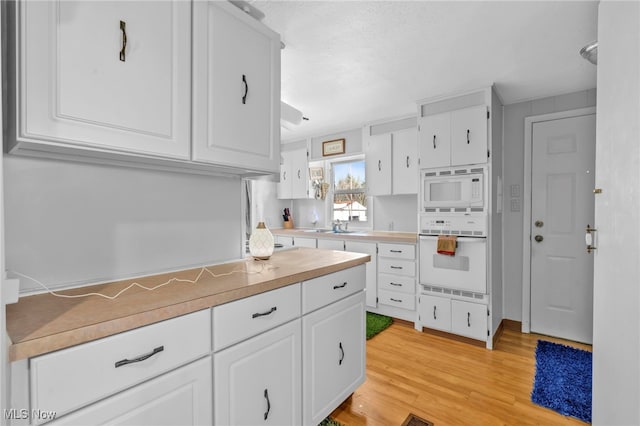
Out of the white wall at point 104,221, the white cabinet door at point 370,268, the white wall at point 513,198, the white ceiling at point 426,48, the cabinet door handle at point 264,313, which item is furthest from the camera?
the white cabinet door at point 370,268

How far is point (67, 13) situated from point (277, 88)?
0.92 meters

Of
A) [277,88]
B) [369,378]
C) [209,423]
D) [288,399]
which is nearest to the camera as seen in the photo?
[209,423]

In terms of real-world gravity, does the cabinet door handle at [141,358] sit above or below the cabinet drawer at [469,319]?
above

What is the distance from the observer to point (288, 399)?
143 centimetres

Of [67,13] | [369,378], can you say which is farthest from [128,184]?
[369,378]

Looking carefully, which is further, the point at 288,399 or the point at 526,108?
the point at 526,108

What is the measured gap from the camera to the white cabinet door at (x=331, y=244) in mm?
3686

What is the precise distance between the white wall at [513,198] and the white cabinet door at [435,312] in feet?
2.67

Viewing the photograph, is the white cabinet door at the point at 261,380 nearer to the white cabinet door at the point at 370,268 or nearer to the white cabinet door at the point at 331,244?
the white cabinet door at the point at 370,268

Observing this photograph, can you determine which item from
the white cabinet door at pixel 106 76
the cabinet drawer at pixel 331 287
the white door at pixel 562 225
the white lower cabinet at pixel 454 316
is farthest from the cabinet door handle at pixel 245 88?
the white door at pixel 562 225

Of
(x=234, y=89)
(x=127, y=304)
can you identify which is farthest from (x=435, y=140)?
(x=127, y=304)

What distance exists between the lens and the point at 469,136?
2852mm

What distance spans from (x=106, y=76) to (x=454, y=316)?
10.3 feet

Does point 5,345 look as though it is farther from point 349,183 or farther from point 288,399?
point 349,183
